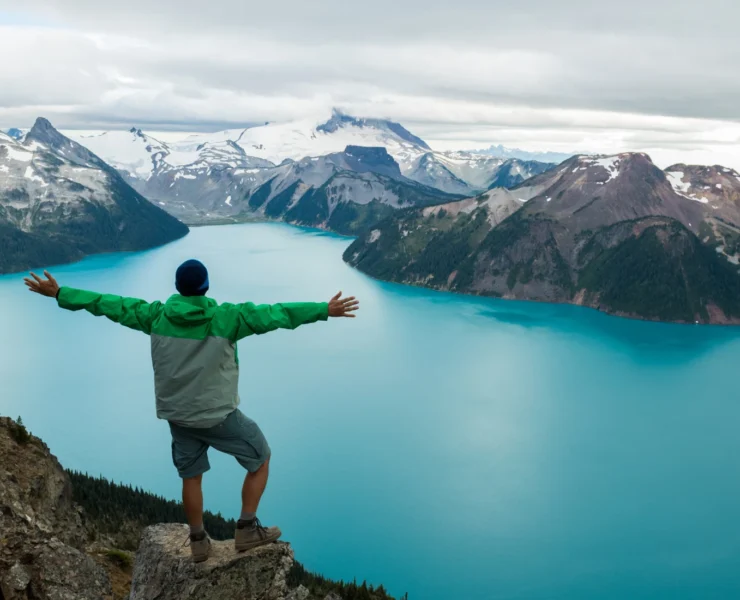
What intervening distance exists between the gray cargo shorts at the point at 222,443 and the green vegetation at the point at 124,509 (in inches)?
1310

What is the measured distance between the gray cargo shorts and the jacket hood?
168cm

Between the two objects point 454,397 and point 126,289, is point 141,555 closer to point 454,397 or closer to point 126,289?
point 454,397

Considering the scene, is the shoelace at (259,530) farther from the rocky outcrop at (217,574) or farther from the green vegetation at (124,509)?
the green vegetation at (124,509)

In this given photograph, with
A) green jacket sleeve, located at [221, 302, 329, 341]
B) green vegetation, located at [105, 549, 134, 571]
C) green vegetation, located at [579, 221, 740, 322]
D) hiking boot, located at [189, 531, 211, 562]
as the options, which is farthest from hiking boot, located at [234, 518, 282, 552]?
green vegetation, located at [579, 221, 740, 322]

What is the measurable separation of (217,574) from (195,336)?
446 centimetres

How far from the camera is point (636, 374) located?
110 meters

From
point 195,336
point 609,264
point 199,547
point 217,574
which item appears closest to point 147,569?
point 199,547

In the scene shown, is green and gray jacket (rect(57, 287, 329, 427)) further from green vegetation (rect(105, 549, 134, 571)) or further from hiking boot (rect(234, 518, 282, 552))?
green vegetation (rect(105, 549, 134, 571))

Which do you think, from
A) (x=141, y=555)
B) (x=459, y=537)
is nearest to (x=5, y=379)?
(x=459, y=537)

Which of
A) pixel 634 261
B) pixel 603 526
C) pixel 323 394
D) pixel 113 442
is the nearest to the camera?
pixel 603 526

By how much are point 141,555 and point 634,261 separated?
562 ft

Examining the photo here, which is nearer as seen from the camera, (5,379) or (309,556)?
(309,556)

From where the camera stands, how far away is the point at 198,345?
9883mm

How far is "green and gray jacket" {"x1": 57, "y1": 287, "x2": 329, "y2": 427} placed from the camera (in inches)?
383
